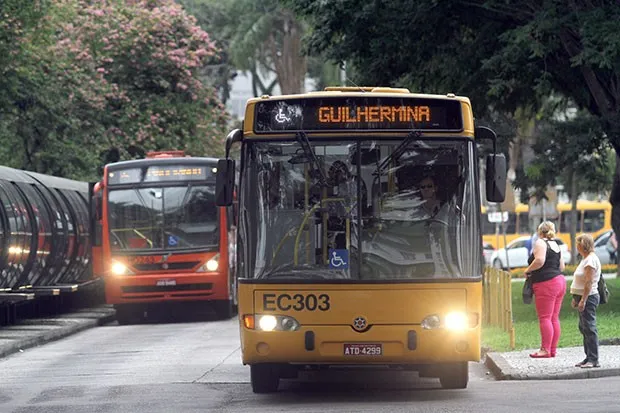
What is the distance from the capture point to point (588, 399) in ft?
43.8

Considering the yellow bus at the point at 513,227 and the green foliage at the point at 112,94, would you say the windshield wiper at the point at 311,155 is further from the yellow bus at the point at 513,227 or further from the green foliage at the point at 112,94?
the yellow bus at the point at 513,227

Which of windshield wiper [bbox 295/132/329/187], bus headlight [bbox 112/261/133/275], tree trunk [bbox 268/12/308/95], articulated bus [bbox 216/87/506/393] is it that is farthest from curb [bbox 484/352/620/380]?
tree trunk [bbox 268/12/308/95]

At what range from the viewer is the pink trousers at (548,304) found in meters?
17.1

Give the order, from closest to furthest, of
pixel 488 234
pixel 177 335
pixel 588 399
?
pixel 588 399 → pixel 177 335 → pixel 488 234

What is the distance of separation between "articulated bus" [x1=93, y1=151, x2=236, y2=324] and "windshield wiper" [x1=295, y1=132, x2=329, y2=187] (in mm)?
14121

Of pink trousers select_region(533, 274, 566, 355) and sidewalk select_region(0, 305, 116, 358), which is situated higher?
pink trousers select_region(533, 274, 566, 355)

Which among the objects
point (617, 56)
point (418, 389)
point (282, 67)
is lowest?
point (418, 389)

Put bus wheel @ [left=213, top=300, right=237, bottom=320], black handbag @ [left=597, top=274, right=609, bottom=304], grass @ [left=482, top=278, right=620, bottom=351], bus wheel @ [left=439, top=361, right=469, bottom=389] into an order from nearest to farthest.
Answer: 1. bus wheel @ [left=439, top=361, right=469, bottom=389]
2. black handbag @ [left=597, top=274, right=609, bottom=304]
3. grass @ [left=482, top=278, right=620, bottom=351]
4. bus wheel @ [left=213, top=300, right=237, bottom=320]

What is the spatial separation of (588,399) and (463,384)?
1.70 meters

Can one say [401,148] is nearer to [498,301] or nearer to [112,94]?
[498,301]

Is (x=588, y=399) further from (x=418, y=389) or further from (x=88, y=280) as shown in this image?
(x=88, y=280)

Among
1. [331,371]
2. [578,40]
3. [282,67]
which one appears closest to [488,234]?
[282,67]

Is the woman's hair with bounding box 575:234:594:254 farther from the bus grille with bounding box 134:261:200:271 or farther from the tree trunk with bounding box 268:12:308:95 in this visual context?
the tree trunk with bounding box 268:12:308:95

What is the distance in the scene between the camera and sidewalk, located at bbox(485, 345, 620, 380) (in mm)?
15641
